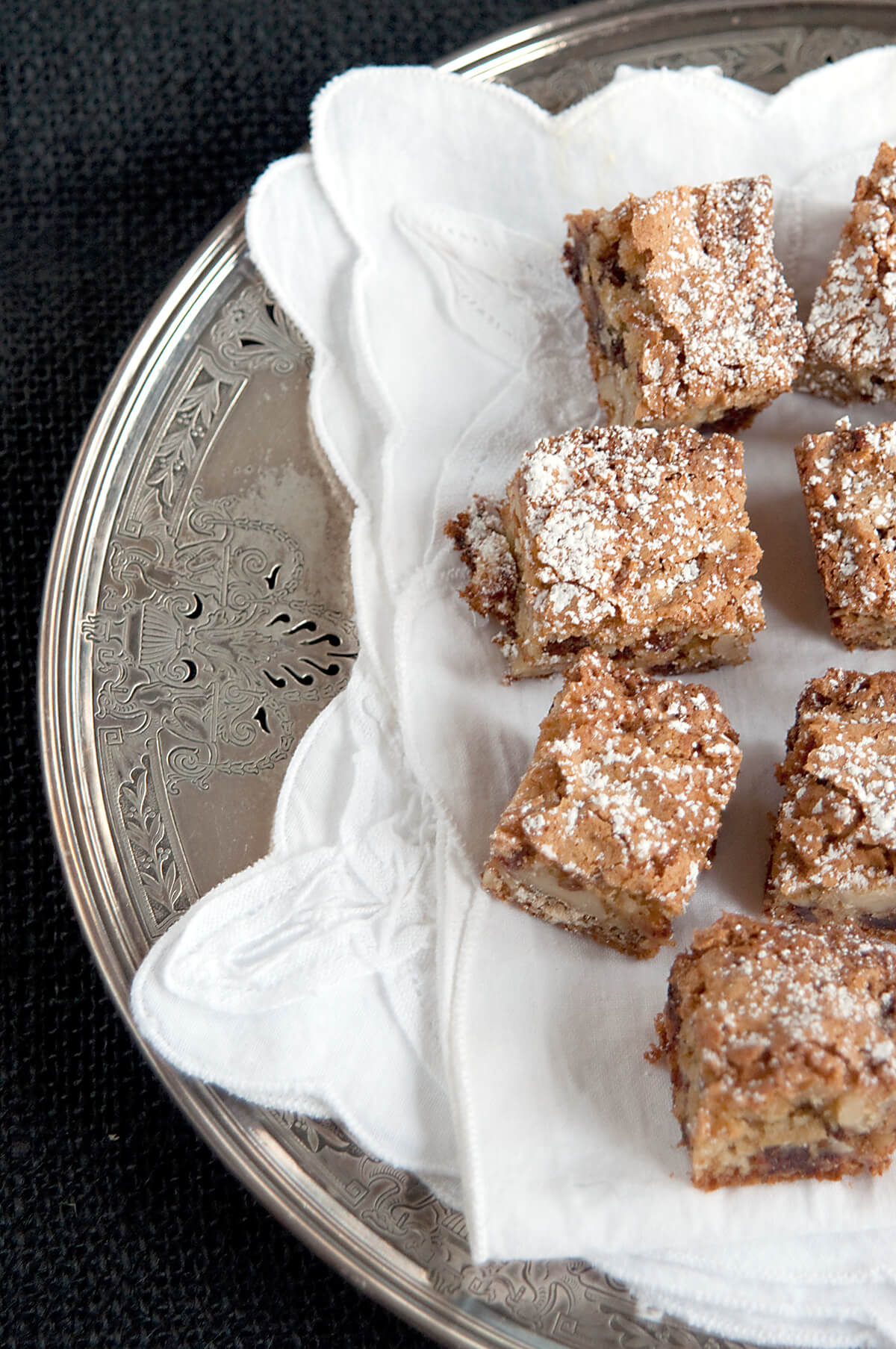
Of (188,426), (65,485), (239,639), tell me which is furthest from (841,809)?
(65,485)

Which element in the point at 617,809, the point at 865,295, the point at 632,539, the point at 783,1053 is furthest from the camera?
the point at 865,295

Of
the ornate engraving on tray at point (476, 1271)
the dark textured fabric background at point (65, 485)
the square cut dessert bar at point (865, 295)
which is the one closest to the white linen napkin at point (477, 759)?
the ornate engraving on tray at point (476, 1271)

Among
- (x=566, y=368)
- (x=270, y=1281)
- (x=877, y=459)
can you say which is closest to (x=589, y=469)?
(x=566, y=368)

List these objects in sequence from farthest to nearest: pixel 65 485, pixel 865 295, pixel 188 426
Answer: pixel 65 485
pixel 188 426
pixel 865 295

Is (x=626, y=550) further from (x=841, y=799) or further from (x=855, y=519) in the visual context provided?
(x=841, y=799)

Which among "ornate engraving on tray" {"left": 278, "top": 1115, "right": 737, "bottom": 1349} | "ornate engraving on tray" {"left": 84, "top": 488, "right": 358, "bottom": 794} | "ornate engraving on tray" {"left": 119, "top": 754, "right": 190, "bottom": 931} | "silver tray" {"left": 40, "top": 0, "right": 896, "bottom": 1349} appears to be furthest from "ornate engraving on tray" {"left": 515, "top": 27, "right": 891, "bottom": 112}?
"ornate engraving on tray" {"left": 278, "top": 1115, "right": 737, "bottom": 1349}

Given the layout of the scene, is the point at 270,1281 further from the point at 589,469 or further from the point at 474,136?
the point at 474,136

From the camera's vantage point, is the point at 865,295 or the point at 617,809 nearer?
the point at 617,809
